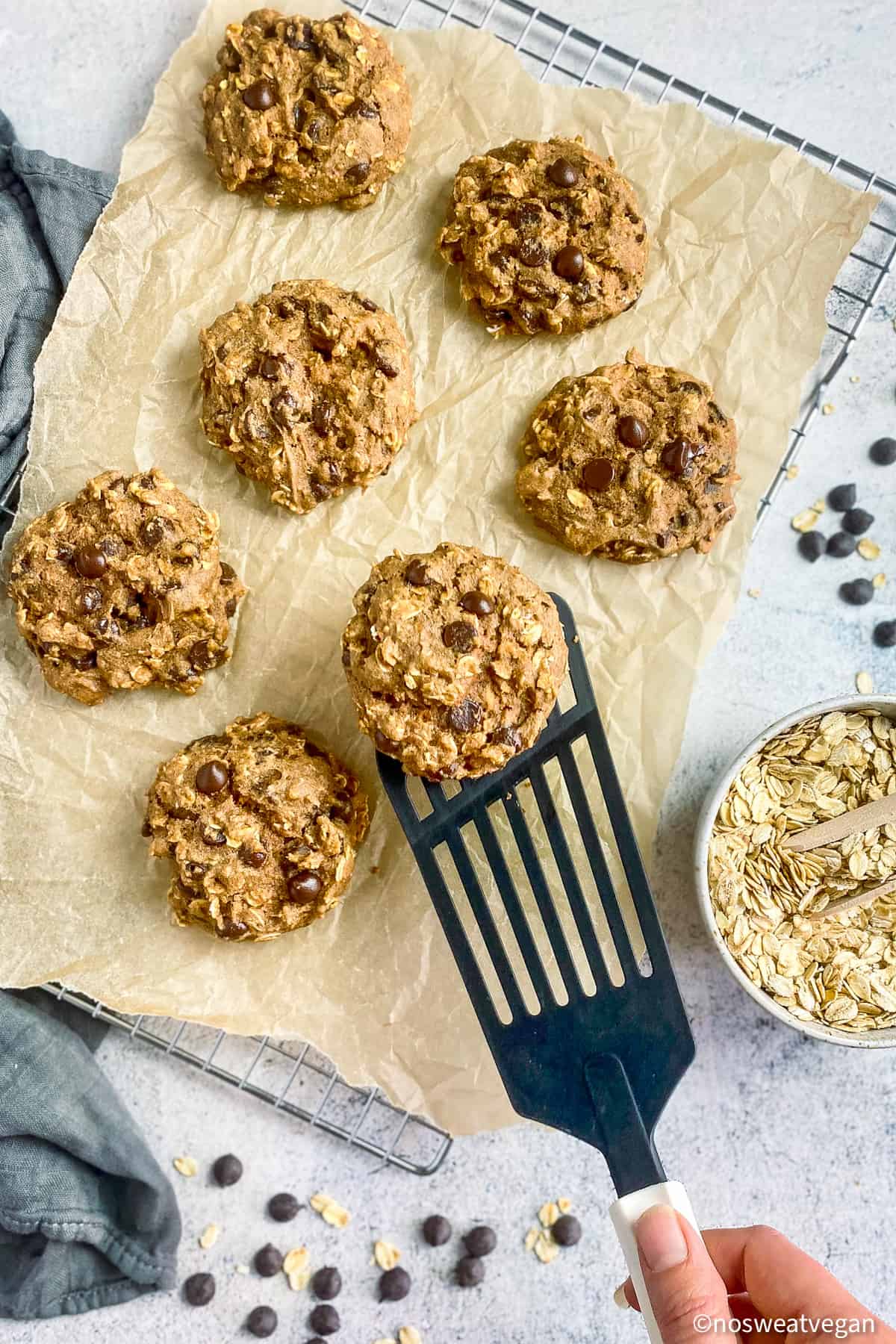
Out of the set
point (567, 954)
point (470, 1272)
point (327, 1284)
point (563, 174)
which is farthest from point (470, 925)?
point (563, 174)

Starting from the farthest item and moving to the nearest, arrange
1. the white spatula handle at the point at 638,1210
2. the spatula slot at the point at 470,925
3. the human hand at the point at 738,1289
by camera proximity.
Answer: the spatula slot at the point at 470,925, the white spatula handle at the point at 638,1210, the human hand at the point at 738,1289

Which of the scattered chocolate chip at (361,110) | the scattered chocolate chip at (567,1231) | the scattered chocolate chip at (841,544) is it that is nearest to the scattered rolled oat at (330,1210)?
the scattered chocolate chip at (567,1231)

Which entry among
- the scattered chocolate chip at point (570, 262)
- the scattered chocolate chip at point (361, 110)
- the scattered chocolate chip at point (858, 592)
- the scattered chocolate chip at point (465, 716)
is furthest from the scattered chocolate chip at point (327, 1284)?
the scattered chocolate chip at point (361, 110)

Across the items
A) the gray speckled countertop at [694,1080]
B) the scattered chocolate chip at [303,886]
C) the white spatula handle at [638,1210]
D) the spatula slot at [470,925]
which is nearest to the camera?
the white spatula handle at [638,1210]

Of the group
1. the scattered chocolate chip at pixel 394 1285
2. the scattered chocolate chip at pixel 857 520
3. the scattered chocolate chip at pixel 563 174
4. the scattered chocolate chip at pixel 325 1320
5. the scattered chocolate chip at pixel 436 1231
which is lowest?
the scattered chocolate chip at pixel 325 1320

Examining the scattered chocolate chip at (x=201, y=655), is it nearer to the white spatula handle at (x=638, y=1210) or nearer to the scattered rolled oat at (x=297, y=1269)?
the white spatula handle at (x=638, y=1210)

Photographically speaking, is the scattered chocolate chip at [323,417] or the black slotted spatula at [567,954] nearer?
the black slotted spatula at [567,954]

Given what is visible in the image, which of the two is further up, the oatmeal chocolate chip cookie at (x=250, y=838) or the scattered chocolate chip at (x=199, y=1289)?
the oatmeal chocolate chip cookie at (x=250, y=838)

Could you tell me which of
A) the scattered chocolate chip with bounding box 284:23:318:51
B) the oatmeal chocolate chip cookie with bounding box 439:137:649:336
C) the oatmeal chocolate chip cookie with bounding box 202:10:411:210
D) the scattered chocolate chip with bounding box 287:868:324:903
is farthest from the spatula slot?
the scattered chocolate chip with bounding box 284:23:318:51
